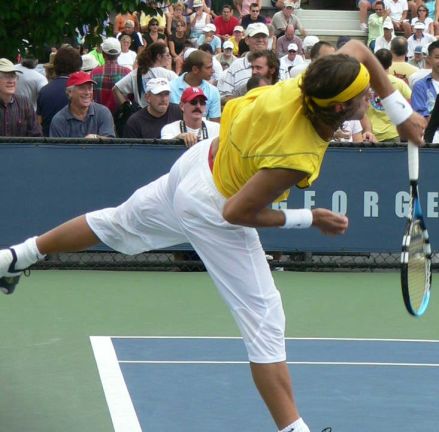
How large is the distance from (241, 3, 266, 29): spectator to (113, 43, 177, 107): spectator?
9317 mm

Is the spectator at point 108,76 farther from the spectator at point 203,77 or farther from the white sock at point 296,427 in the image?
the white sock at point 296,427

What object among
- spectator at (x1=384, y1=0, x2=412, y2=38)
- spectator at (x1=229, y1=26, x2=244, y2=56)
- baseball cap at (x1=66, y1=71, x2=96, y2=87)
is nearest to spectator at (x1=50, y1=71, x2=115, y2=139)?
baseball cap at (x1=66, y1=71, x2=96, y2=87)

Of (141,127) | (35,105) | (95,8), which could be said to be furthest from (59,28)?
(35,105)

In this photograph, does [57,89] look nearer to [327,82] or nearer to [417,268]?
[417,268]

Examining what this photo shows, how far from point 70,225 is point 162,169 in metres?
4.78

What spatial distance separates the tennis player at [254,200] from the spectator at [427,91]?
261 inches

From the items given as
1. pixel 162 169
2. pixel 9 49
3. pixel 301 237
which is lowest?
pixel 301 237

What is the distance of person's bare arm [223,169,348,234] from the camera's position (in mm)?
5281

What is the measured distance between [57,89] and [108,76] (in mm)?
1298

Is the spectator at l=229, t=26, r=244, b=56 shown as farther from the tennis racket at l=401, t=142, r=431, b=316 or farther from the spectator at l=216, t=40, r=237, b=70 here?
the tennis racket at l=401, t=142, r=431, b=316

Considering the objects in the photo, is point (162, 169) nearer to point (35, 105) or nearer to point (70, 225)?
point (35, 105)

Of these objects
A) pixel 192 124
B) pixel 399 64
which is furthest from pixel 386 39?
pixel 192 124

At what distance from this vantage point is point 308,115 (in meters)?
5.34

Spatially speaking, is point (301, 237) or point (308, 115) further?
point (301, 237)
